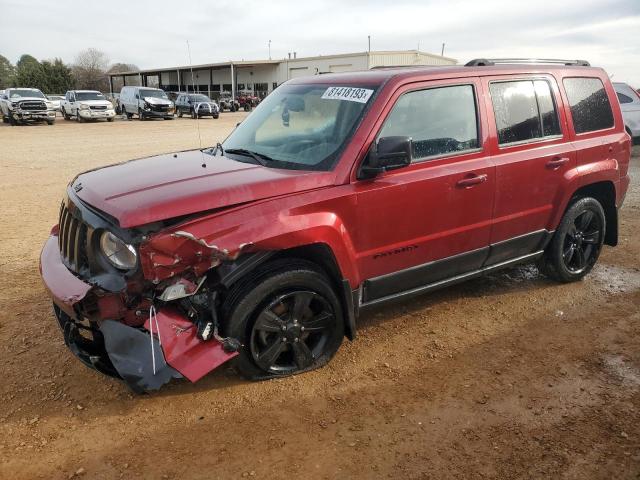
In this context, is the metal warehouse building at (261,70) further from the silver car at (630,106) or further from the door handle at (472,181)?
the door handle at (472,181)

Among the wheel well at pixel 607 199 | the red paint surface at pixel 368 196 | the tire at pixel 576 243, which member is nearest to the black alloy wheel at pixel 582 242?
the tire at pixel 576 243

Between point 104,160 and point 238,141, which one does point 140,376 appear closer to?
point 238,141

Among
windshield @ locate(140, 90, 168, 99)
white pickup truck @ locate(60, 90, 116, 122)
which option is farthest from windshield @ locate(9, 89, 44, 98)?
windshield @ locate(140, 90, 168, 99)

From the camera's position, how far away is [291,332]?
3.27 m

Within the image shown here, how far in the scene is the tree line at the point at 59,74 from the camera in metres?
56.8

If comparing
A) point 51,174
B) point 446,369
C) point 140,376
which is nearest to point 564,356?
point 446,369

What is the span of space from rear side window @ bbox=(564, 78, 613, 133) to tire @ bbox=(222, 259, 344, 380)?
2.94 m

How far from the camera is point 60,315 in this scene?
329 cm

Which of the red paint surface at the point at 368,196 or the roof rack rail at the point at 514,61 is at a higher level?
the roof rack rail at the point at 514,61

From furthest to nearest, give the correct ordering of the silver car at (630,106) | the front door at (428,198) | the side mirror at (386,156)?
the silver car at (630,106)
the front door at (428,198)
the side mirror at (386,156)

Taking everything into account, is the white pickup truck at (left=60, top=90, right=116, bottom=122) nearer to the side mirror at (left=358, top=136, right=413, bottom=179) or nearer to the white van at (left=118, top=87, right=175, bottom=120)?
the white van at (left=118, top=87, right=175, bottom=120)

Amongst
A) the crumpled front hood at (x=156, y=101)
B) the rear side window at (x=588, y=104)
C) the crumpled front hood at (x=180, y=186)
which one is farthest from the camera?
the crumpled front hood at (x=156, y=101)

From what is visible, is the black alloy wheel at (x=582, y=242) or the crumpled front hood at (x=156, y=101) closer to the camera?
the black alloy wheel at (x=582, y=242)

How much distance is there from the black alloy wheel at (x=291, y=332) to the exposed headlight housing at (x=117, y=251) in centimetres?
81
